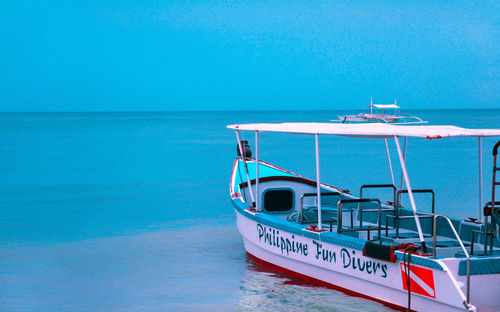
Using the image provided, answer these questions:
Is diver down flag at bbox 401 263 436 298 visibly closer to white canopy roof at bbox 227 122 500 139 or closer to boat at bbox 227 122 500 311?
boat at bbox 227 122 500 311

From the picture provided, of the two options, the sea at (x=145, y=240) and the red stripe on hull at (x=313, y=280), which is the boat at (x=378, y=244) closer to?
the red stripe on hull at (x=313, y=280)

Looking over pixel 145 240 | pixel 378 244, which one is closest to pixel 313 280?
pixel 378 244

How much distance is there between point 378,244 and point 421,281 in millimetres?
703

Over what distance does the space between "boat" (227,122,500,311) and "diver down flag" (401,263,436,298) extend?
13 mm

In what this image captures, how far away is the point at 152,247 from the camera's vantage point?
12766mm

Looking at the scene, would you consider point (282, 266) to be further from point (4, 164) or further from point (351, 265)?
point (4, 164)

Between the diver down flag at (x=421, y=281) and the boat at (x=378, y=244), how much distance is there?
0.5 inches

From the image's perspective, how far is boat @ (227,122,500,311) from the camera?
716 cm

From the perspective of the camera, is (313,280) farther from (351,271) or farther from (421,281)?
(421,281)

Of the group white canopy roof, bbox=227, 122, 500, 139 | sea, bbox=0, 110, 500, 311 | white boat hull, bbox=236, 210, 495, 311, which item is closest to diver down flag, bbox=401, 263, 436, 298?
white boat hull, bbox=236, 210, 495, 311

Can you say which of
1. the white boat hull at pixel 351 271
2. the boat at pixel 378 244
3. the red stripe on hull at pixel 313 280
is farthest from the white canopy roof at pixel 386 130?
the red stripe on hull at pixel 313 280

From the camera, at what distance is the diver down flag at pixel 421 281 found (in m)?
7.31

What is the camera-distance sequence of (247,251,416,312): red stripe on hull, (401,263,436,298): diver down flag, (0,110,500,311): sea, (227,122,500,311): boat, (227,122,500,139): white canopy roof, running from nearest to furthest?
1. (227,122,500,311): boat
2. (401,263,436,298): diver down flag
3. (227,122,500,139): white canopy roof
4. (247,251,416,312): red stripe on hull
5. (0,110,500,311): sea

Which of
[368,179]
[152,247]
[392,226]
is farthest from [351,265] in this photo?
[368,179]
